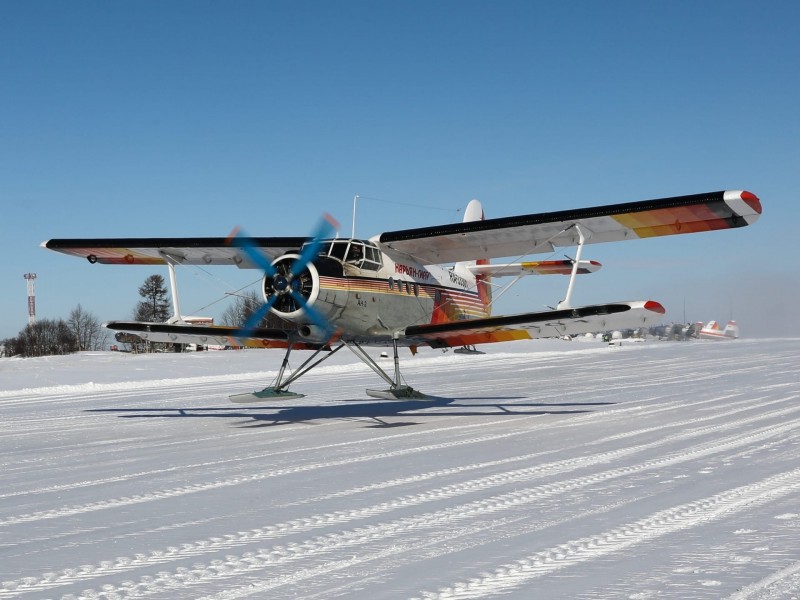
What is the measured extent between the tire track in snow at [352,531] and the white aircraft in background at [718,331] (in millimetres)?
106827

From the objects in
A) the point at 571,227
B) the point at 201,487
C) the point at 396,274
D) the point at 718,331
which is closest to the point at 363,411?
the point at 396,274

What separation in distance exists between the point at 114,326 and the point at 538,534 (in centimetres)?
1302

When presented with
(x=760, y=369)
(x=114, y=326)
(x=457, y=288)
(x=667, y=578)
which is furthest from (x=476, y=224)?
(x=760, y=369)

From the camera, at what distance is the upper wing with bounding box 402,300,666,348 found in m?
12.8

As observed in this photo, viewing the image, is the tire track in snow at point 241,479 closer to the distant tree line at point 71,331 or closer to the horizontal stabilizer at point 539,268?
the horizontal stabilizer at point 539,268

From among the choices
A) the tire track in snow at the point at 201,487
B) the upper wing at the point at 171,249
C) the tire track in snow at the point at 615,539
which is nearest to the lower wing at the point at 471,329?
the upper wing at the point at 171,249

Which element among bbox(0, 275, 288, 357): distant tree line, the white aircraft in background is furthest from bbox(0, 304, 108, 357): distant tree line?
the white aircraft in background

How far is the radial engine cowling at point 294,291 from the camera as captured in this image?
13023 mm

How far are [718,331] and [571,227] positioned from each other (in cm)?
10801

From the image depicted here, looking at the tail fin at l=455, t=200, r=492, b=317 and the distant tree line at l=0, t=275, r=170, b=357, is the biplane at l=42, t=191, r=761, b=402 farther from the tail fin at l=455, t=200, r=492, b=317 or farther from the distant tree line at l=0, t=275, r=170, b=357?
the distant tree line at l=0, t=275, r=170, b=357

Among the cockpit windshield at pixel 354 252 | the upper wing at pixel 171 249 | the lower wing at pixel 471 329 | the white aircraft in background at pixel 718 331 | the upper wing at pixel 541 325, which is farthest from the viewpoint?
the white aircraft in background at pixel 718 331

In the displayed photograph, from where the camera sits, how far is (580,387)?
21.8 meters

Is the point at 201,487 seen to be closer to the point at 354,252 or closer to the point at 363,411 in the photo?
the point at 354,252

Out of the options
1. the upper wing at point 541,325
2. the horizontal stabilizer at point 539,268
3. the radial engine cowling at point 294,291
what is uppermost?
the horizontal stabilizer at point 539,268
